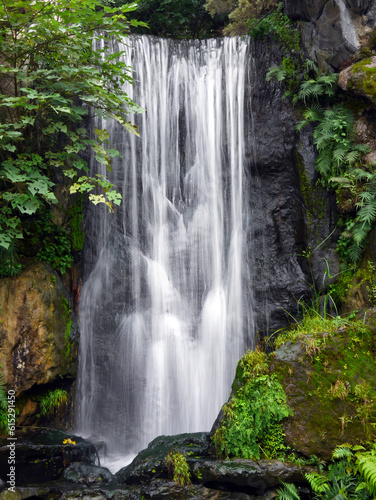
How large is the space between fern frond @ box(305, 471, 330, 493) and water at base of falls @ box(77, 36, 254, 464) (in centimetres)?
306

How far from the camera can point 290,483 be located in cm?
468

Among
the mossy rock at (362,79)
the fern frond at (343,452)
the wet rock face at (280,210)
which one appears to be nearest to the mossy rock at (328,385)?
the fern frond at (343,452)

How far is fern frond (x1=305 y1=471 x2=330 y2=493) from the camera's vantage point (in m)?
4.46

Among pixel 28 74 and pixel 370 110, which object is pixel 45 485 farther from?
pixel 370 110

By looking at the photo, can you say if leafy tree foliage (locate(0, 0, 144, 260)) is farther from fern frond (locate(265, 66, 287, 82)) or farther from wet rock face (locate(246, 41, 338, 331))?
fern frond (locate(265, 66, 287, 82))

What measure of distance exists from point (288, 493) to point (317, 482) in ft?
1.17

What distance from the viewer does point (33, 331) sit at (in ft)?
21.3

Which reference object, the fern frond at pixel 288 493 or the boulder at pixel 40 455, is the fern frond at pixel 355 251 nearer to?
the fern frond at pixel 288 493

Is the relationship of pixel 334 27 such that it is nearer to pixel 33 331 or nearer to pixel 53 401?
pixel 33 331

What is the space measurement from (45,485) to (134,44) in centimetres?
912

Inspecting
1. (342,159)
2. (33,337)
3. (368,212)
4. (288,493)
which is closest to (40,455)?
(33,337)

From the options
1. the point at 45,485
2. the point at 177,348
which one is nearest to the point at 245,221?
the point at 177,348

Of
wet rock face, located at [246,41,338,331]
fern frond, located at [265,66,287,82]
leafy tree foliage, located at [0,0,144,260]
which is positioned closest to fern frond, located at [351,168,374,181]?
wet rock face, located at [246,41,338,331]

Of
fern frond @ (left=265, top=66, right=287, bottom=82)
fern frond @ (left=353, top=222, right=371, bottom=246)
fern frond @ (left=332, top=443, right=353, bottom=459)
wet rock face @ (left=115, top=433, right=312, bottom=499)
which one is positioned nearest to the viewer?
fern frond @ (left=332, top=443, right=353, bottom=459)
